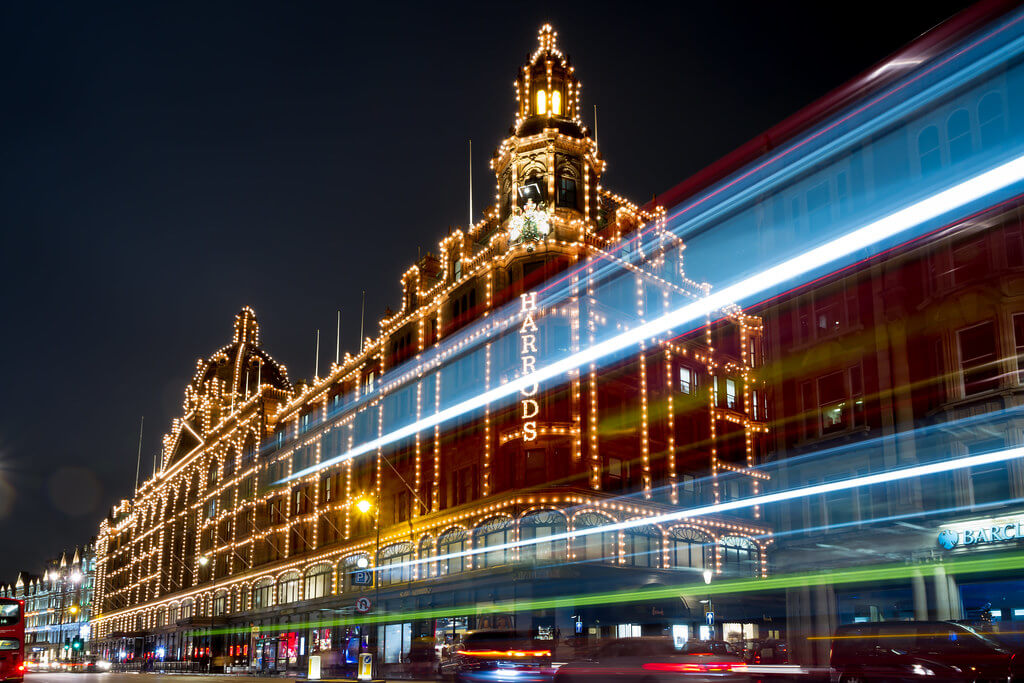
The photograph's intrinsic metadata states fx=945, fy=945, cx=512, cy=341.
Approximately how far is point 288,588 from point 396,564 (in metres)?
19.2

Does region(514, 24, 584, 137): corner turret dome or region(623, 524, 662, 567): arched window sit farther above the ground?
region(514, 24, 584, 137): corner turret dome

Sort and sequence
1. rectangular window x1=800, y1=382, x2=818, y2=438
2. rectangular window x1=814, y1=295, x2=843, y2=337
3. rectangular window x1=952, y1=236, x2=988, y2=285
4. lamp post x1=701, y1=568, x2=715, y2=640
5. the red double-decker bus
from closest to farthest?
1. rectangular window x1=952, y1=236, x2=988, y2=285
2. the red double-decker bus
3. rectangular window x1=814, y1=295, x2=843, y2=337
4. rectangular window x1=800, y1=382, x2=818, y2=438
5. lamp post x1=701, y1=568, x2=715, y2=640

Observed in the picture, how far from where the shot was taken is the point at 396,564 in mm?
57469

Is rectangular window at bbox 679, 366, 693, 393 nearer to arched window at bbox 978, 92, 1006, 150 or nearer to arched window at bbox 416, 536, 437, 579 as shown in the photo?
arched window at bbox 416, 536, 437, 579

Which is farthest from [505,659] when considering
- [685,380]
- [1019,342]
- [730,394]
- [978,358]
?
[730,394]

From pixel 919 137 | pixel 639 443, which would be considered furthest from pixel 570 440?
pixel 919 137

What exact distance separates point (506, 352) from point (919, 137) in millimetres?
23321

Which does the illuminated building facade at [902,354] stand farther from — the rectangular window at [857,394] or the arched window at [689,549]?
the arched window at [689,549]

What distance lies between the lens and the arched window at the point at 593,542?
4672cm

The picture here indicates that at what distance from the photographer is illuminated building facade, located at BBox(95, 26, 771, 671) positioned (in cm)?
4797

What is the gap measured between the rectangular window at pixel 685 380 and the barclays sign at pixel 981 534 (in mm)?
24411

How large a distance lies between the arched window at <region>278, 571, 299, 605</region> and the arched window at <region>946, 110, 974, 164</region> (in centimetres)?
5462

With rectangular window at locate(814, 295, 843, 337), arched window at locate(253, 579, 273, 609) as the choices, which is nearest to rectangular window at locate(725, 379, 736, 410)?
rectangular window at locate(814, 295, 843, 337)

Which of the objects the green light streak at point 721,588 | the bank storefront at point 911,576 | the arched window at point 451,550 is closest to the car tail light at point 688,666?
the bank storefront at point 911,576
